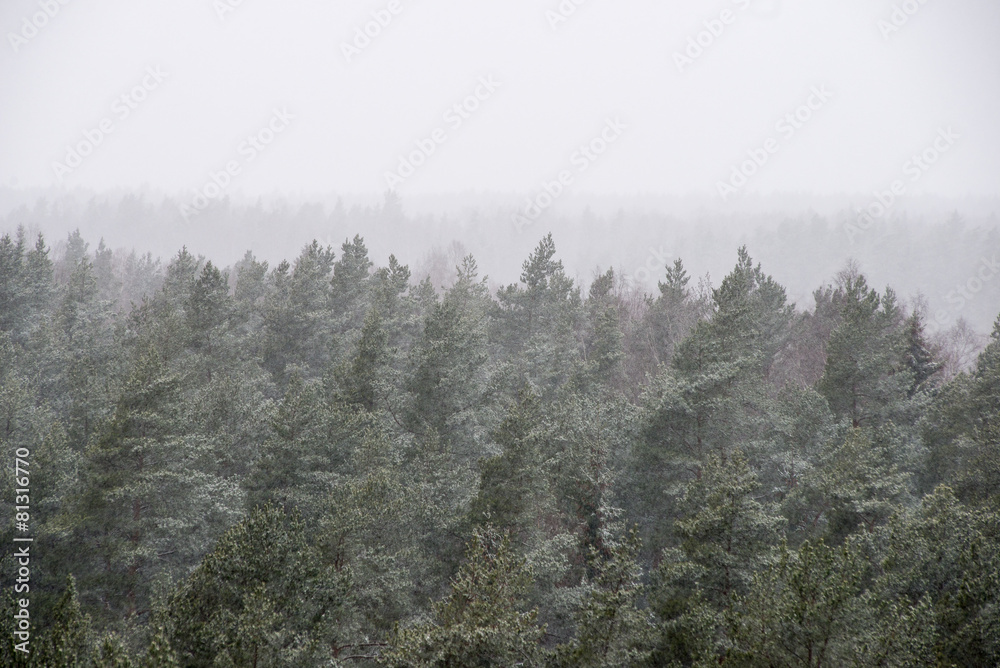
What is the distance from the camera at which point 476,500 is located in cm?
1536

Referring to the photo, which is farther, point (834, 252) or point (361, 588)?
point (834, 252)

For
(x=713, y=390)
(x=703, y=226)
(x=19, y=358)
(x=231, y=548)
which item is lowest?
(x=231, y=548)

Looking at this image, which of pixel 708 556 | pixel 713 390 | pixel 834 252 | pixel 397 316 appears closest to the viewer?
pixel 708 556

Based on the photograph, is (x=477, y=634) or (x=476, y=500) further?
(x=476, y=500)

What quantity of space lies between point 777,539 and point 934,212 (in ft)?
666

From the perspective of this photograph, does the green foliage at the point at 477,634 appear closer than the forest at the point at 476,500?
Yes

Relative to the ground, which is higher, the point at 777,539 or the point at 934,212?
the point at 934,212

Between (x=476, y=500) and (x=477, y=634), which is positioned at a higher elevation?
(x=476, y=500)

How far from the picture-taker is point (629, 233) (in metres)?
155

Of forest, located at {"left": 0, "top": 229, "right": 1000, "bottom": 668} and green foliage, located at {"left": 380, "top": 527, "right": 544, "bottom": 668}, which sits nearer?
green foliage, located at {"left": 380, "top": 527, "right": 544, "bottom": 668}

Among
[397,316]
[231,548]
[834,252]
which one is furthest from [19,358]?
[834,252]

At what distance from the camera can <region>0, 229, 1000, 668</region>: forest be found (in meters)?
9.93

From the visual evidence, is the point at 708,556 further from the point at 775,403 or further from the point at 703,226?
the point at 703,226

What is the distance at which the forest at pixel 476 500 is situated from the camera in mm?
9930
